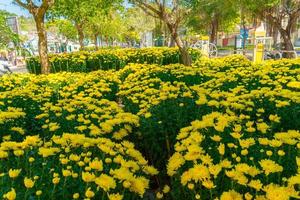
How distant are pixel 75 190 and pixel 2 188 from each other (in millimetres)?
520

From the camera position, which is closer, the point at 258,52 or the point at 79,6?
the point at 79,6

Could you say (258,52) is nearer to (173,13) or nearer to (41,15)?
(173,13)

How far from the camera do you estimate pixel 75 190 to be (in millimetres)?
2363

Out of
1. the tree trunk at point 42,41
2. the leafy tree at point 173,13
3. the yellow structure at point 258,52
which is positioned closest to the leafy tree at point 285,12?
the yellow structure at point 258,52

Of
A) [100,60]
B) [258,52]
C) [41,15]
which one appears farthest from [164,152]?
[258,52]

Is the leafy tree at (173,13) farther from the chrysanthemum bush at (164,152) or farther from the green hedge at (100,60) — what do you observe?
the chrysanthemum bush at (164,152)

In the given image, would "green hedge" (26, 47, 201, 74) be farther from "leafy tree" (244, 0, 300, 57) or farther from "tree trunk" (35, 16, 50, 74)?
"leafy tree" (244, 0, 300, 57)

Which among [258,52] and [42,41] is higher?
[42,41]

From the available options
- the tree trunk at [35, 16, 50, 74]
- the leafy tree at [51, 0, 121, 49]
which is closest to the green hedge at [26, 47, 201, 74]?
the leafy tree at [51, 0, 121, 49]

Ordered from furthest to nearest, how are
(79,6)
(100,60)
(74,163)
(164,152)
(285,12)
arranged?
1. (285,12)
2. (100,60)
3. (79,6)
4. (164,152)
5. (74,163)

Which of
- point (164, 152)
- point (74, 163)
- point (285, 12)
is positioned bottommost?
point (164, 152)

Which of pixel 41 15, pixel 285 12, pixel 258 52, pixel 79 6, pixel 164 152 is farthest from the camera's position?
pixel 285 12

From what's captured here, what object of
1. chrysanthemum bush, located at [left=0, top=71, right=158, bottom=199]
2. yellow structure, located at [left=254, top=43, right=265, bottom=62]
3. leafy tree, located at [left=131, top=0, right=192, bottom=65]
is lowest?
chrysanthemum bush, located at [left=0, top=71, right=158, bottom=199]

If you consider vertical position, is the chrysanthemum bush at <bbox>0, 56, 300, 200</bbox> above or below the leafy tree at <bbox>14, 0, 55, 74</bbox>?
below
